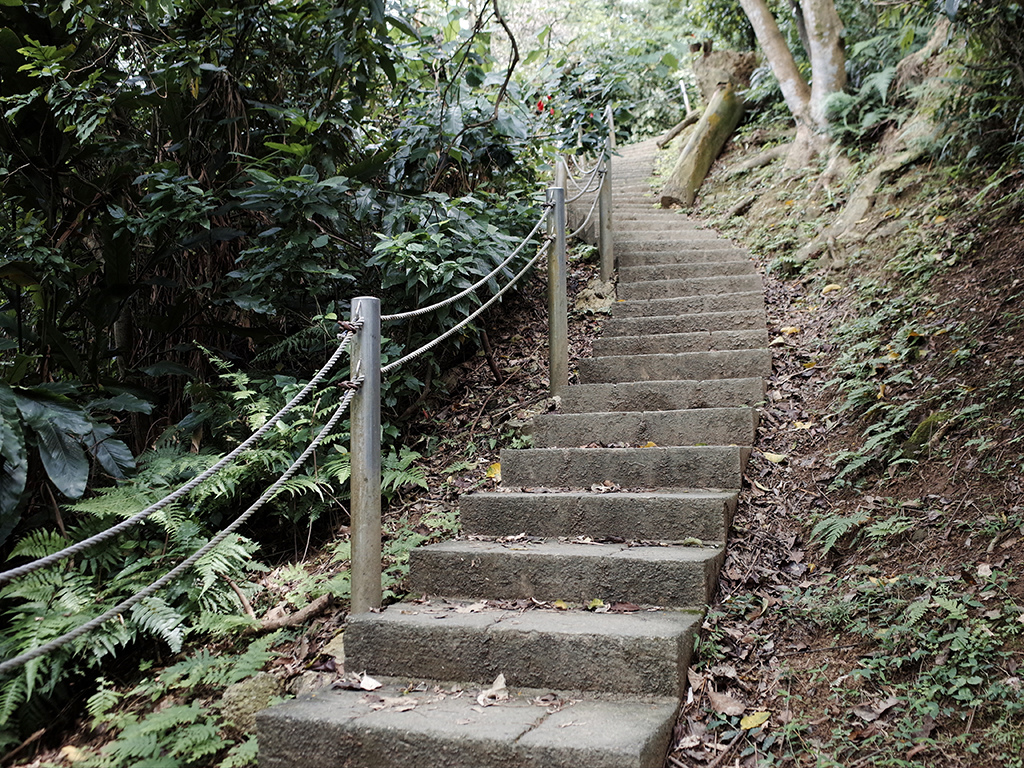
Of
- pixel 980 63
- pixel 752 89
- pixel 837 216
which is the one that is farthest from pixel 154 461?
pixel 752 89

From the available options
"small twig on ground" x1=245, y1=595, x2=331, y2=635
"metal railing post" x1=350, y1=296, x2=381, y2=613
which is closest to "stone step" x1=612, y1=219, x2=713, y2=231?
"metal railing post" x1=350, y1=296, x2=381, y2=613

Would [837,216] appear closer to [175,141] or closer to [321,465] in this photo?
[321,465]

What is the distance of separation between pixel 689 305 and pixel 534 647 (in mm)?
3759

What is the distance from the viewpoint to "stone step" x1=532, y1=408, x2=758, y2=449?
3945mm

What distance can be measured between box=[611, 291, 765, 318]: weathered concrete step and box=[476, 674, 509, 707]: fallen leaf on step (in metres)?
3.74

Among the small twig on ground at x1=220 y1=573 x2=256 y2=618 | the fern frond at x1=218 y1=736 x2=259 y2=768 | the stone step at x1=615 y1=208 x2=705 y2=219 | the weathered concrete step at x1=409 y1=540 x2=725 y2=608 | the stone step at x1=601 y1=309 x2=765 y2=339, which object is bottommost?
the fern frond at x1=218 y1=736 x2=259 y2=768

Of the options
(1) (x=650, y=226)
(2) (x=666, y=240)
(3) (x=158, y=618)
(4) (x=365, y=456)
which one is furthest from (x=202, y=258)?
(1) (x=650, y=226)

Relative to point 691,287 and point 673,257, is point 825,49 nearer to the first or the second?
point 673,257

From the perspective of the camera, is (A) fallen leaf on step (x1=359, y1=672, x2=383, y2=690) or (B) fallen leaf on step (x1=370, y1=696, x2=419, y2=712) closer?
(B) fallen leaf on step (x1=370, y1=696, x2=419, y2=712)

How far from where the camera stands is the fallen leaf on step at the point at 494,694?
250cm

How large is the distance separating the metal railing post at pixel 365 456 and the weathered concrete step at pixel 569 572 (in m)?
0.43

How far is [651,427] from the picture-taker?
407 centimetres

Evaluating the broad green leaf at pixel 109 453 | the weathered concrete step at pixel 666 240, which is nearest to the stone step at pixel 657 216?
the weathered concrete step at pixel 666 240

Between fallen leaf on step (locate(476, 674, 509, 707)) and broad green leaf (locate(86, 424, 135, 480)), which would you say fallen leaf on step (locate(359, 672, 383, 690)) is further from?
broad green leaf (locate(86, 424, 135, 480))
